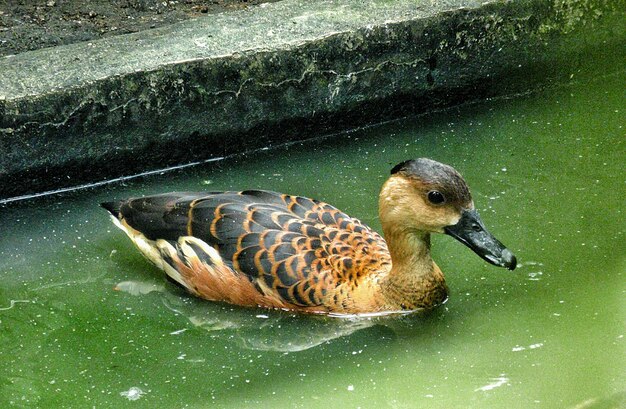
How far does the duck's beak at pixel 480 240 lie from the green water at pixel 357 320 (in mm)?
252

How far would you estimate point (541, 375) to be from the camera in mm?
4703

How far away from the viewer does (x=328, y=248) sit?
5.39 metres

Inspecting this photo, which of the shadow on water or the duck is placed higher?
the duck

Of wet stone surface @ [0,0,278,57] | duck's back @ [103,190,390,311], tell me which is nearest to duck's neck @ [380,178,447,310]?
duck's back @ [103,190,390,311]

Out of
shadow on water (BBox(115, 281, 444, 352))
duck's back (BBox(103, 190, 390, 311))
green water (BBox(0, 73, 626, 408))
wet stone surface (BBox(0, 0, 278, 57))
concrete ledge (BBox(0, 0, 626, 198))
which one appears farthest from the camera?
wet stone surface (BBox(0, 0, 278, 57))

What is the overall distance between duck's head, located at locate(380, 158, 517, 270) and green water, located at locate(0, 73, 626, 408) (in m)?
0.30

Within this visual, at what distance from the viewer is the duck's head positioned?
17.0 feet

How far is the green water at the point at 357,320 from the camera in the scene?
477 centimetres

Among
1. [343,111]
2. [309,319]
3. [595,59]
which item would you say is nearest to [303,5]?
[343,111]

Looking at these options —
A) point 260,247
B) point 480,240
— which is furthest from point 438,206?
point 260,247

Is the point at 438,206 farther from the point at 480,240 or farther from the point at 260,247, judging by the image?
the point at 260,247

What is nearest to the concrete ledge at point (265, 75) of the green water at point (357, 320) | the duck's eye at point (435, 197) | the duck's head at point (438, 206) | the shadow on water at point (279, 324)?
the green water at point (357, 320)

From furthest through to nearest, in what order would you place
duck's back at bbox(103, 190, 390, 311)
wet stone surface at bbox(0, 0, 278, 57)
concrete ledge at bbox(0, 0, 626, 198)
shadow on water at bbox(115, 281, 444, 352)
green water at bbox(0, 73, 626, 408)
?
→ wet stone surface at bbox(0, 0, 278, 57), concrete ledge at bbox(0, 0, 626, 198), duck's back at bbox(103, 190, 390, 311), shadow on water at bbox(115, 281, 444, 352), green water at bbox(0, 73, 626, 408)

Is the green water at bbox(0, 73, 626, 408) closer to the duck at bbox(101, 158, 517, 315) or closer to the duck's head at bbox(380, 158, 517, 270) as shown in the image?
the duck at bbox(101, 158, 517, 315)
